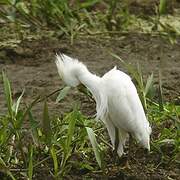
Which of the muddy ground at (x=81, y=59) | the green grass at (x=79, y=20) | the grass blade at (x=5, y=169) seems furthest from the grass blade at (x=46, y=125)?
the green grass at (x=79, y=20)

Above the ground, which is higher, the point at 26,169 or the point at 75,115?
the point at 75,115

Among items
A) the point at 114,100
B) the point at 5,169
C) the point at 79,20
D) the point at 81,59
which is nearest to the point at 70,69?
the point at 114,100

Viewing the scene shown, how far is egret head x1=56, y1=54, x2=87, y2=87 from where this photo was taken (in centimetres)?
355

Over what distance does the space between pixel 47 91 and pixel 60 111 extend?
46cm

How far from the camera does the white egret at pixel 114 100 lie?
11.3 feet

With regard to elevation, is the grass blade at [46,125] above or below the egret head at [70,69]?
below

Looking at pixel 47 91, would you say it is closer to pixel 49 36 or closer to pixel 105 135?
pixel 105 135

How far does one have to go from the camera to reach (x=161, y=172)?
3.65 metres

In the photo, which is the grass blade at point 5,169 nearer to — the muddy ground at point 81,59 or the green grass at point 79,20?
the muddy ground at point 81,59

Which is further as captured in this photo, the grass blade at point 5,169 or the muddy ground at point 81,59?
the muddy ground at point 81,59

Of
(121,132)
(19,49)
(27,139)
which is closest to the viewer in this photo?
(121,132)

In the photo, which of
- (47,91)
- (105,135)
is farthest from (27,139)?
(47,91)

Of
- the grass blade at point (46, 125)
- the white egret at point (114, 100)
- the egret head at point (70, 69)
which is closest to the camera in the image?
the grass blade at point (46, 125)

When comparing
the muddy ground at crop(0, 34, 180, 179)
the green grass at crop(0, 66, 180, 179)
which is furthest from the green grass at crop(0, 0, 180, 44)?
the green grass at crop(0, 66, 180, 179)
